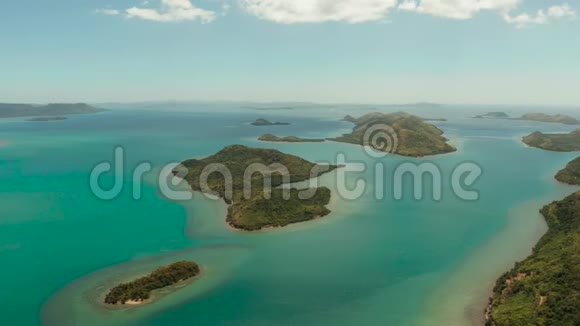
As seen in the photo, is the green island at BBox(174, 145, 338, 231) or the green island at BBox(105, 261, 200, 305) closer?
the green island at BBox(105, 261, 200, 305)

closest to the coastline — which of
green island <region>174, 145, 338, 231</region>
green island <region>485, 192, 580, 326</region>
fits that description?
green island <region>485, 192, 580, 326</region>

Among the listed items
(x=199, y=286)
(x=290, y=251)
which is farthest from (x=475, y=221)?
(x=199, y=286)

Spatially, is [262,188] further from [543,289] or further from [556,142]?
[556,142]

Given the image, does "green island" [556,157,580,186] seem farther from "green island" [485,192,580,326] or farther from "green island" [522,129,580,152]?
"green island" [522,129,580,152]

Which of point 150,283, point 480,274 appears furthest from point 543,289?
point 150,283

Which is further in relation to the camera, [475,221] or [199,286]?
[475,221]

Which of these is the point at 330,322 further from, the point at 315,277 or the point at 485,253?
the point at 485,253
